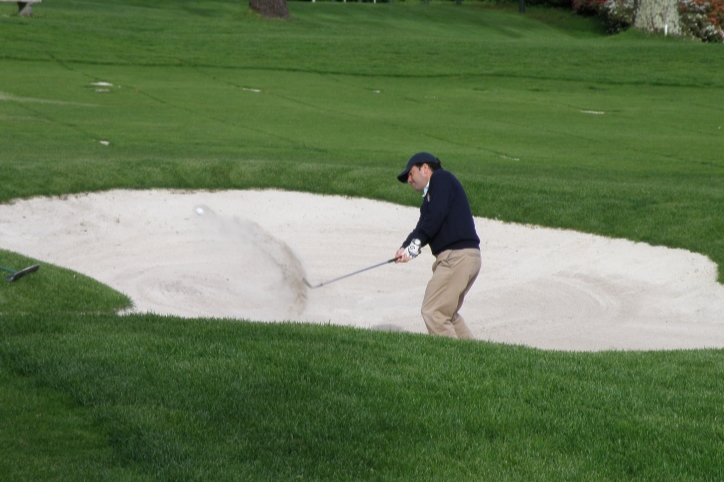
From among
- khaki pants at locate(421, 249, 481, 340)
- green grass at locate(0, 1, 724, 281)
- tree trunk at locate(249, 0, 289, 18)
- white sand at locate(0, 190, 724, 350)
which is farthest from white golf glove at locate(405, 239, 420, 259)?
tree trunk at locate(249, 0, 289, 18)

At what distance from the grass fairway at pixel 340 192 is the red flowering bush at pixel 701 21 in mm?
10789

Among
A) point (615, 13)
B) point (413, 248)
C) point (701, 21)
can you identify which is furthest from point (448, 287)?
point (615, 13)

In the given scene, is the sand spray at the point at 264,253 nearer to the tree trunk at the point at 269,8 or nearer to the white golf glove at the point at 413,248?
the white golf glove at the point at 413,248

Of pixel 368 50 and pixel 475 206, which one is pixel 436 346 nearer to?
pixel 475 206

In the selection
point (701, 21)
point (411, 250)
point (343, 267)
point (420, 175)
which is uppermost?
point (701, 21)

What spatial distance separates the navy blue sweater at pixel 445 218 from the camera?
360 inches

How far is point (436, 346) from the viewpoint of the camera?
25.8 feet

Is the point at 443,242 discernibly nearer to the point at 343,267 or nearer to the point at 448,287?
the point at 448,287

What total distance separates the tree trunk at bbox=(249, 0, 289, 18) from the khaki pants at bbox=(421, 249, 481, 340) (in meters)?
32.0

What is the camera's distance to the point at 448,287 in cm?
937

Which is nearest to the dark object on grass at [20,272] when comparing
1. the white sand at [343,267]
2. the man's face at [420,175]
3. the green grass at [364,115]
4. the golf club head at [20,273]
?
the golf club head at [20,273]

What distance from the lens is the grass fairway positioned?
572 centimetres

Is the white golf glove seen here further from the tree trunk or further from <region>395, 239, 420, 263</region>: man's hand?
the tree trunk

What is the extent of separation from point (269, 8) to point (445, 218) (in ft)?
105
